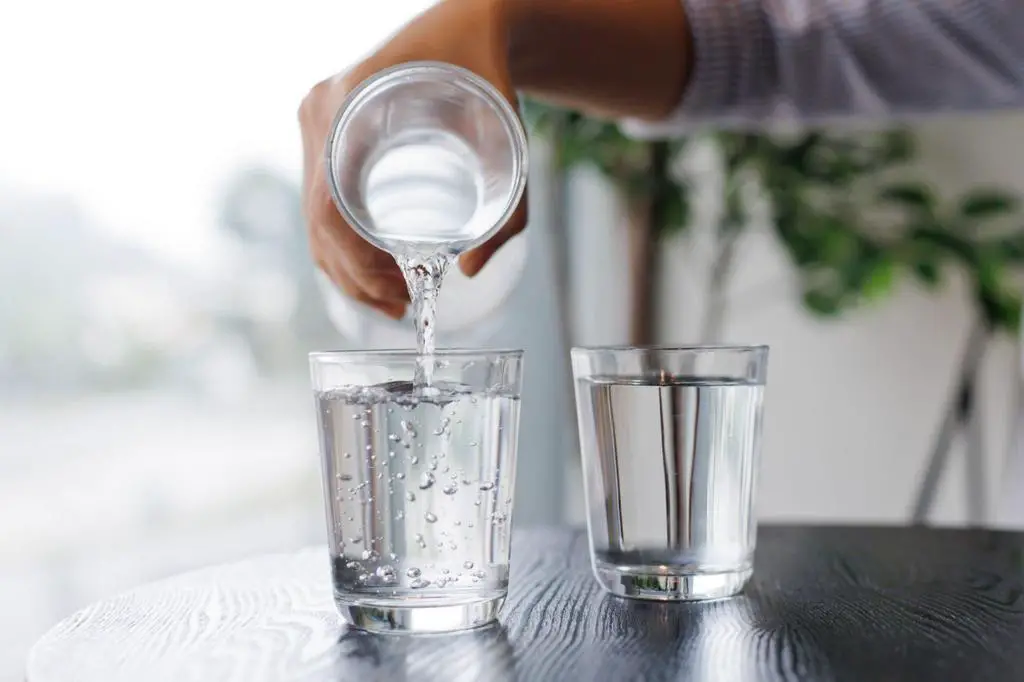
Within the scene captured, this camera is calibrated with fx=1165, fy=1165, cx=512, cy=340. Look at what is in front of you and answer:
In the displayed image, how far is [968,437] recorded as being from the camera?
7.14 ft

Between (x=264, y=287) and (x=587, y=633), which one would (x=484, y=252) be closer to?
(x=587, y=633)

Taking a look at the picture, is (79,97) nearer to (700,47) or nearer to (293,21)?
(293,21)

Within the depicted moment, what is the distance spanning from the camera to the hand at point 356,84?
0.69 m

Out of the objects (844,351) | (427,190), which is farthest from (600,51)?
(844,351)

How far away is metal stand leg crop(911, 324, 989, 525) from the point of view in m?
2.04

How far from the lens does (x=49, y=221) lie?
5.67 ft

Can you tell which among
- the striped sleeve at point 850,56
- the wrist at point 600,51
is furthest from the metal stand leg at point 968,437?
the wrist at point 600,51

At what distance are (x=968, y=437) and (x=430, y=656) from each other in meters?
1.84

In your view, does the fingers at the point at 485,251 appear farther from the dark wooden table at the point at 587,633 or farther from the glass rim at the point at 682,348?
the dark wooden table at the point at 587,633

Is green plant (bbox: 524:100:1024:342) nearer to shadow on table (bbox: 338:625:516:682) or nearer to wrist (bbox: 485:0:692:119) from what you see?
wrist (bbox: 485:0:692:119)

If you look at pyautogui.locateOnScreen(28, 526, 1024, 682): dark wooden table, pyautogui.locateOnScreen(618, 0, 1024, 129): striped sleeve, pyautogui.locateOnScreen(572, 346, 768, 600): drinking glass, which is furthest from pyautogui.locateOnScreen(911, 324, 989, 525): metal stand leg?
pyautogui.locateOnScreen(572, 346, 768, 600): drinking glass

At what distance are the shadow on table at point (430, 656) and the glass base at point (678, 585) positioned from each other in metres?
0.11

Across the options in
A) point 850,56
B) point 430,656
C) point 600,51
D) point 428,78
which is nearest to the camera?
point 430,656

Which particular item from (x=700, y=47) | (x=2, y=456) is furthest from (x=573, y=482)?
(x=700, y=47)
